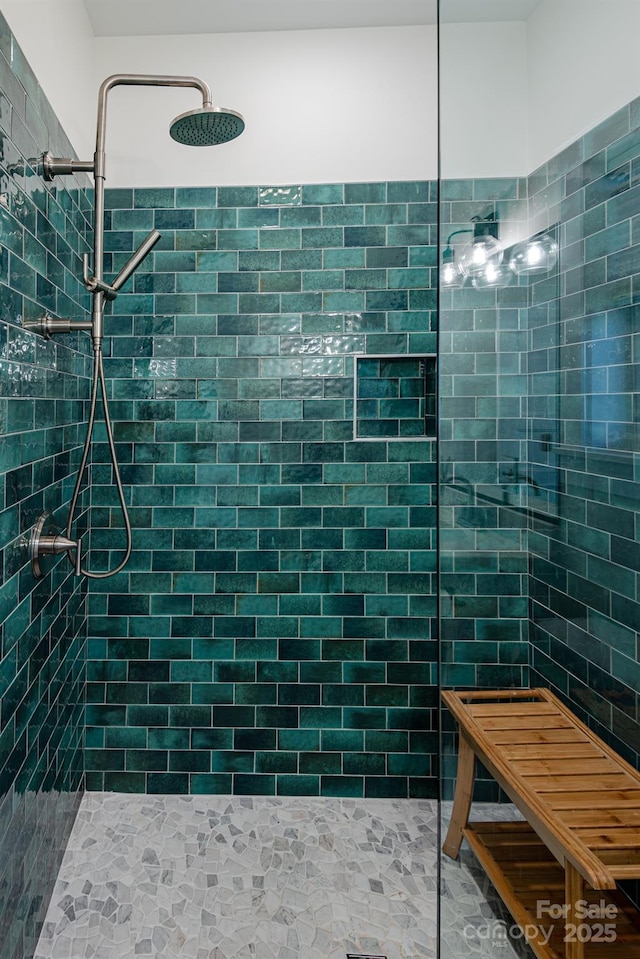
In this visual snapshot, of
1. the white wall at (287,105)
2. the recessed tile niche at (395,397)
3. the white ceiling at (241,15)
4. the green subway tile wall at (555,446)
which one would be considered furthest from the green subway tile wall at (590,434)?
the white ceiling at (241,15)

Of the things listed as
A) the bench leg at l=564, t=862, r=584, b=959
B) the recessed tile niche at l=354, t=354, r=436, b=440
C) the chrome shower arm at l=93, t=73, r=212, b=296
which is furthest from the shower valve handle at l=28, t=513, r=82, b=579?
the bench leg at l=564, t=862, r=584, b=959

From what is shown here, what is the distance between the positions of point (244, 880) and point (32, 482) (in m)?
1.37

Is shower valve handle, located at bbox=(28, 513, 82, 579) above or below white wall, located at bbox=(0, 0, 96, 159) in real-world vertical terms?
below

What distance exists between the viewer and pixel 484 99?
0.89 meters

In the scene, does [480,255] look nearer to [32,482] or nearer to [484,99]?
[484,99]

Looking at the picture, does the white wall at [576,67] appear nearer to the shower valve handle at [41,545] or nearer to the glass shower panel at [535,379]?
the glass shower panel at [535,379]

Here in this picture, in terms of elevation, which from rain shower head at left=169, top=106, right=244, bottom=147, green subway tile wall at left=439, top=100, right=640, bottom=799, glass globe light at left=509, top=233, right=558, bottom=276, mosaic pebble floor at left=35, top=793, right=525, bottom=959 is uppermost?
rain shower head at left=169, top=106, right=244, bottom=147

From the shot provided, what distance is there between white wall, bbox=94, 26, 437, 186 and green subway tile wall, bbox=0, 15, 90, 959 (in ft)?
1.44

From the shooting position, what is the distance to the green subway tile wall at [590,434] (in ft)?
2.05

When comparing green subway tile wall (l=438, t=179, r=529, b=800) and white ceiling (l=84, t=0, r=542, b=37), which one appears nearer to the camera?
green subway tile wall (l=438, t=179, r=529, b=800)

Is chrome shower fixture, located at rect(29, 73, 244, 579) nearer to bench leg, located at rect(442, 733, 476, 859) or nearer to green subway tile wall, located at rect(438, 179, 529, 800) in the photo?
green subway tile wall, located at rect(438, 179, 529, 800)

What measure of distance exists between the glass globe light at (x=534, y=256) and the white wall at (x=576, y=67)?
10 cm

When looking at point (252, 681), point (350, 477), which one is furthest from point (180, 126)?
point (252, 681)

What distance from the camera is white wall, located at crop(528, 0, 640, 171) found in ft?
1.99
